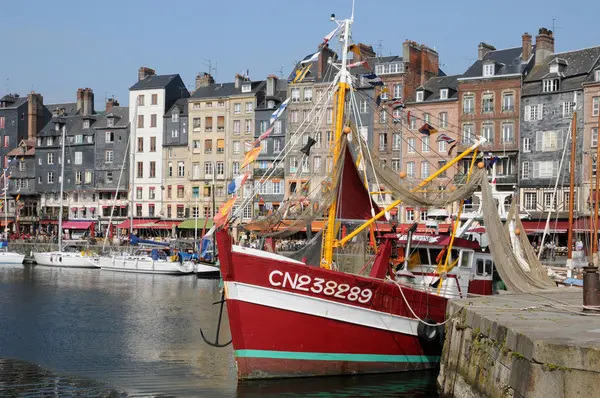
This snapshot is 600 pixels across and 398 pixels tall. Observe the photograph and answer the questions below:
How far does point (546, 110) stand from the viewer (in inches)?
2603

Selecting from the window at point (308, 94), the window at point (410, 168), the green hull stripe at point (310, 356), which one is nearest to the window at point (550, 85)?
the window at point (410, 168)

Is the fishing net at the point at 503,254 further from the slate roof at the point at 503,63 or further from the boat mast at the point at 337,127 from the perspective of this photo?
the slate roof at the point at 503,63

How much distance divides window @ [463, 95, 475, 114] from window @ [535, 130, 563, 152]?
5.78 meters

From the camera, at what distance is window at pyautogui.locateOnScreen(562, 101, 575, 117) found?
6469 cm

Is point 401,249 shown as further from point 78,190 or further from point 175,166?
point 78,190

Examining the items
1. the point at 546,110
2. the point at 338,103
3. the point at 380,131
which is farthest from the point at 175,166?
the point at 338,103

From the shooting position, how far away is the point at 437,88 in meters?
74.3

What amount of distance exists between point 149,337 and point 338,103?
11.1 m

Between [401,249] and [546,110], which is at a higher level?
[546,110]

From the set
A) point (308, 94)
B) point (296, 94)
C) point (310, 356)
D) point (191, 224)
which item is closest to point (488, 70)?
point (308, 94)

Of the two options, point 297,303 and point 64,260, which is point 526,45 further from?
point 297,303

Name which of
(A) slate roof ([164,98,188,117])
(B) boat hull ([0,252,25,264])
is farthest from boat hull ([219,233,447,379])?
(A) slate roof ([164,98,188,117])

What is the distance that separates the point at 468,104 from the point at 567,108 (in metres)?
8.18

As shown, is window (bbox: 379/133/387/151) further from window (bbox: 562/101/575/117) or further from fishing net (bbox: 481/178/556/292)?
fishing net (bbox: 481/178/556/292)
